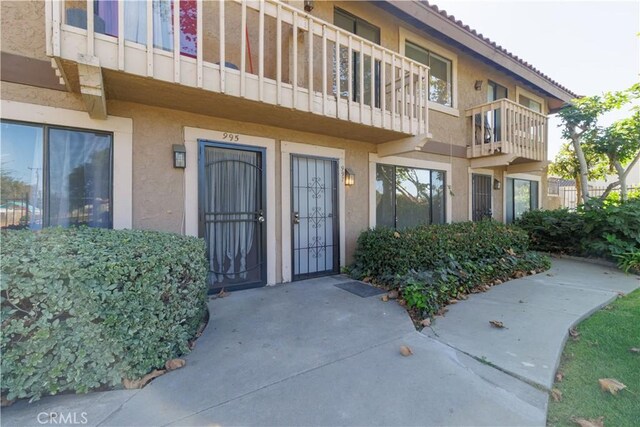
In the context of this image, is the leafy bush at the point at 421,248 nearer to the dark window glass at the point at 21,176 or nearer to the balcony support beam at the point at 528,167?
the balcony support beam at the point at 528,167

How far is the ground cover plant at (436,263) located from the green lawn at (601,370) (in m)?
1.40

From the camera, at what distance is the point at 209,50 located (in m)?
4.35

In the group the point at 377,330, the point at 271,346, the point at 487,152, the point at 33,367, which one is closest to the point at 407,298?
the point at 377,330

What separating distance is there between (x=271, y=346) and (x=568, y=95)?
1266 cm

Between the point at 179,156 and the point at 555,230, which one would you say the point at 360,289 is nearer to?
the point at 179,156

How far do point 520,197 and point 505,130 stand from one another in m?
3.70

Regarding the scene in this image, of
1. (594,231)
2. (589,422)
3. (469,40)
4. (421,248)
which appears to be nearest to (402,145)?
(421,248)

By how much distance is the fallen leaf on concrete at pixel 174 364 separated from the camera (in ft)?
8.27

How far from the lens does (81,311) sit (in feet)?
6.87

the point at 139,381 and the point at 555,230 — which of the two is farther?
the point at 555,230

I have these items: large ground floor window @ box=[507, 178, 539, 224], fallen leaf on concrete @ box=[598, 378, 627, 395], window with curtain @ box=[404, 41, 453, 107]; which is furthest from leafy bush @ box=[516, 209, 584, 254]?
fallen leaf on concrete @ box=[598, 378, 627, 395]

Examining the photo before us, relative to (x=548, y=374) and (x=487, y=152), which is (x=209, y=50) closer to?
(x=548, y=374)

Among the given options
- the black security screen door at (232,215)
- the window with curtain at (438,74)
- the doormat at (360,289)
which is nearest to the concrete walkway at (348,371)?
the doormat at (360,289)

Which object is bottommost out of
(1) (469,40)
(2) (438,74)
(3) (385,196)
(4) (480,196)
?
(3) (385,196)
